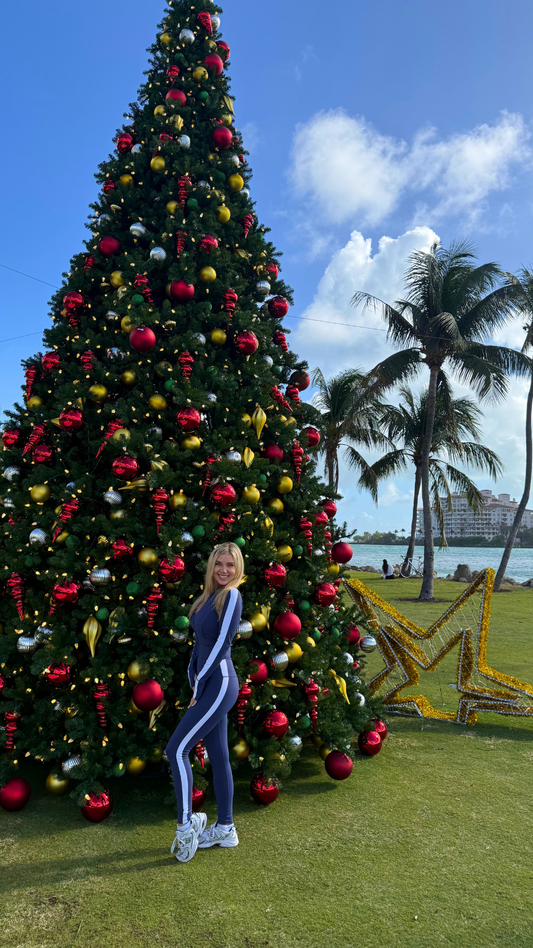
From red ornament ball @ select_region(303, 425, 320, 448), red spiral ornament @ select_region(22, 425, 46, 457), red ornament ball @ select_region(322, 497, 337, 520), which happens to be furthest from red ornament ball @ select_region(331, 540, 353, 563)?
red spiral ornament @ select_region(22, 425, 46, 457)

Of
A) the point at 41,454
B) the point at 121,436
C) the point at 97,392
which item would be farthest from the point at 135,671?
the point at 97,392

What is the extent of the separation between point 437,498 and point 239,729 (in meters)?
24.6

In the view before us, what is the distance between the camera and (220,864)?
3090 millimetres

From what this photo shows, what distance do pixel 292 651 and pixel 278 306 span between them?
3.28 m

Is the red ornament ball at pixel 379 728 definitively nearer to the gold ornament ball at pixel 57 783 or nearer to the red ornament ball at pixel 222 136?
the gold ornament ball at pixel 57 783

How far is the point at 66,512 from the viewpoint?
402cm

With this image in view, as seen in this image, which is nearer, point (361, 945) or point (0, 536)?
point (361, 945)

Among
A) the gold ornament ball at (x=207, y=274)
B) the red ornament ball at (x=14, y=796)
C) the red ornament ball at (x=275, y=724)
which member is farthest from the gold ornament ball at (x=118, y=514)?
the gold ornament ball at (x=207, y=274)

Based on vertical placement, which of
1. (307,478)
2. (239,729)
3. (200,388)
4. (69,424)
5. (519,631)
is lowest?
(519,631)

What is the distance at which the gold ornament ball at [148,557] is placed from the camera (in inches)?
151

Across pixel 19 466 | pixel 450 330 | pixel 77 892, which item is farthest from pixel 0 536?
pixel 450 330

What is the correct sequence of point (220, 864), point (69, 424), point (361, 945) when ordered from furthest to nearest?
point (69, 424)
point (220, 864)
point (361, 945)

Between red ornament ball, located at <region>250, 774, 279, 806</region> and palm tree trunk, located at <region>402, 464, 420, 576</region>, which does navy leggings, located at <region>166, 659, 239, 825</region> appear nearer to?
red ornament ball, located at <region>250, 774, 279, 806</region>

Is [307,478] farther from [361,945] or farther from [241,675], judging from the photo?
[361,945]
